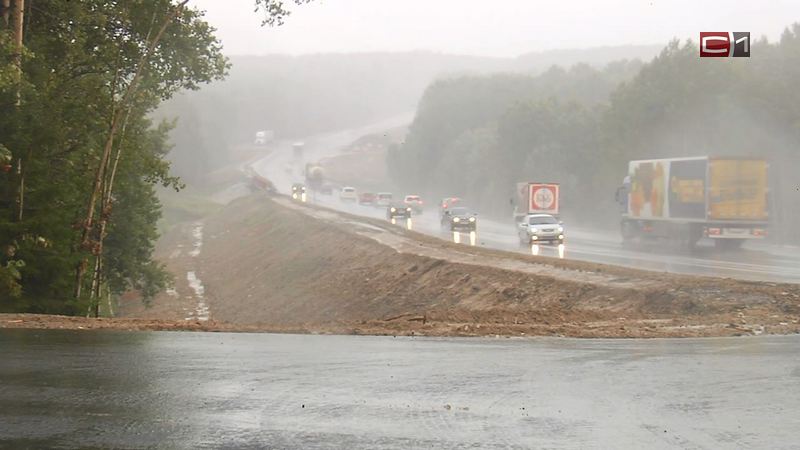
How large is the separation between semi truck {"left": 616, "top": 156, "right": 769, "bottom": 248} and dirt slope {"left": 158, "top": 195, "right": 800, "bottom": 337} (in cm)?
1118

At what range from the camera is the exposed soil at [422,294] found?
56.3 ft

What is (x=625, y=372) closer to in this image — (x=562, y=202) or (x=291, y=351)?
(x=291, y=351)

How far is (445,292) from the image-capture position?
3150cm

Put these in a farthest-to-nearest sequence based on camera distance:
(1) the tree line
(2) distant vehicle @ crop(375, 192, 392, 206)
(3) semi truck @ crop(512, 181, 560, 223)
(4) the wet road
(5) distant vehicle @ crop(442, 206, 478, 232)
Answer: (2) distant vehicle @ crop(375, 192, 392, 206) → (5) distant vehicle @ crop(442, 206, 478, 232) → (1) the tree line → (3) semi truck @ crop(512, 181, 560, 223) → (4) the wet road

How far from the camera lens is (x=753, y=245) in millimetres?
55906

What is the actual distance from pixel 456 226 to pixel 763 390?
5693 centimetres

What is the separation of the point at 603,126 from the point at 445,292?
5818cm

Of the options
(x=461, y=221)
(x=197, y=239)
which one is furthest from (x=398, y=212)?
(x=197, y=239)

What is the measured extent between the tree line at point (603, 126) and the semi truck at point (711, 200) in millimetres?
4844

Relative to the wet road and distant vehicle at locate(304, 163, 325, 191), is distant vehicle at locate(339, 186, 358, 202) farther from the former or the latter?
the wet road

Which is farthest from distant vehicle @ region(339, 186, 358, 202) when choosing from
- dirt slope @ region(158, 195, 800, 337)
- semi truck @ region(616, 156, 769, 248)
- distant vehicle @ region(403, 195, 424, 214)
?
semi truck @ region(616, 156, 769, 248)

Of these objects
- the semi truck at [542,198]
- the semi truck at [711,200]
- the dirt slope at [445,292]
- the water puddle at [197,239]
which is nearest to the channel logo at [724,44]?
the dirt slope at [445,292]

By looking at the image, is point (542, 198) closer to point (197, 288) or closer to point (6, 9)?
point (197, 288)

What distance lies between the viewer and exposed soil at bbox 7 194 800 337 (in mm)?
17172
